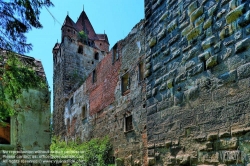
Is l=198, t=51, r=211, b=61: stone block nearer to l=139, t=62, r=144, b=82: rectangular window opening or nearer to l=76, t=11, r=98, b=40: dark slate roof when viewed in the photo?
l=139, t=62, r=144, b=82: rectangular window opening

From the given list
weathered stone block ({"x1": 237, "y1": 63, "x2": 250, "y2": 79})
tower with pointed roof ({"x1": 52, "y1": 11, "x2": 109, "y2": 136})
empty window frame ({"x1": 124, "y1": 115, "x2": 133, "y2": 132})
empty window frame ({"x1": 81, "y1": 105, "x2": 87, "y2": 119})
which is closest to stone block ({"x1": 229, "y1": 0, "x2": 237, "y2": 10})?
weathered stone block ({"x1": 237, "y1": 63, "x2": 250, "y2": 79})

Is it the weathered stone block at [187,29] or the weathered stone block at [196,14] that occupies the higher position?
the weathered stone block at [196,14]

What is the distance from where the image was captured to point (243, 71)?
218 cm

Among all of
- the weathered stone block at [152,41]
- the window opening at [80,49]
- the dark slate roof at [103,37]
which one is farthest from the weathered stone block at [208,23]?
the dark slate roof at [103,37]

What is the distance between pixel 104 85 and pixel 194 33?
30.7 ft

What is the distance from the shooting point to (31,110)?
6.00 metres

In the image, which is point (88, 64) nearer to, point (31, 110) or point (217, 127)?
point (31, 110)

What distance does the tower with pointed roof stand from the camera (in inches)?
772

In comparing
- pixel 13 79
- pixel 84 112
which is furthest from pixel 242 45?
pixel 84 112

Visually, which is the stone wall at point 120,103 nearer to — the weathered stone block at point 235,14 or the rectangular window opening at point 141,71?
the rectangular window opening at point 141,71

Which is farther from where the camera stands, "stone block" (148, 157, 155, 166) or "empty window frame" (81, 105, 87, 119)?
"empty window frame" (81, 105, 87, 119)

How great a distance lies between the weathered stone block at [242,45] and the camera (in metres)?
2.16

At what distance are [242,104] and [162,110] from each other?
4.03 feet

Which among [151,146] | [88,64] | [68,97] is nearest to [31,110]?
[151,146]
